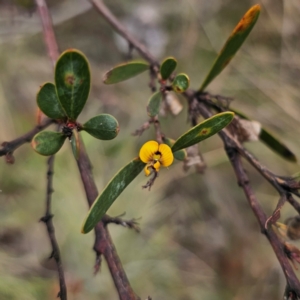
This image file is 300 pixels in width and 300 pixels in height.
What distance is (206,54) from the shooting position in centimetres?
136

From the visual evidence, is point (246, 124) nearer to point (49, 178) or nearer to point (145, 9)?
point (49, 178)

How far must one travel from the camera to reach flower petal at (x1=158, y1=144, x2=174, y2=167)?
0.29 m

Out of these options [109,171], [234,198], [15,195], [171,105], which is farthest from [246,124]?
[234,198]

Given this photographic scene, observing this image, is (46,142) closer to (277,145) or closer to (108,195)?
(108,195)

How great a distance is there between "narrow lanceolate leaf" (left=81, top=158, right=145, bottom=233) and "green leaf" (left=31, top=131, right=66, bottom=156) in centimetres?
6

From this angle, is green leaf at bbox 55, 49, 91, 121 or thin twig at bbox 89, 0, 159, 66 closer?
green leaf at bbox 55, 49, 91, 121

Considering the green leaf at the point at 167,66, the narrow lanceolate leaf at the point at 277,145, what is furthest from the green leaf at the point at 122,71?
the narrow lanceolate leaf at the point at 277,145

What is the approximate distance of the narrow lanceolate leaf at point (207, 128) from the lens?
271 mm

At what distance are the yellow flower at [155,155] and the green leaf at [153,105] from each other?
0.05 metres

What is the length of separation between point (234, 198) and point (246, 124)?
974 mm

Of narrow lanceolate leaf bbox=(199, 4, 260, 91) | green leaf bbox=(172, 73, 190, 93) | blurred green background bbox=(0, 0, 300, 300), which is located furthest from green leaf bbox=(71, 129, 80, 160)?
blurred green background bbox=(0, 0, 300, 300)

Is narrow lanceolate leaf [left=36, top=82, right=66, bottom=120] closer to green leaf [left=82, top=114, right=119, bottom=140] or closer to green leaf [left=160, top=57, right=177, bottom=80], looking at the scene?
green leaf [left=82, top=114, right=119, bottom=140]

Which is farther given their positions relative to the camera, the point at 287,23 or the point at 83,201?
the point at 287,23

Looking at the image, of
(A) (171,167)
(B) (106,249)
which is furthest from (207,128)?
(A) (171,167)
